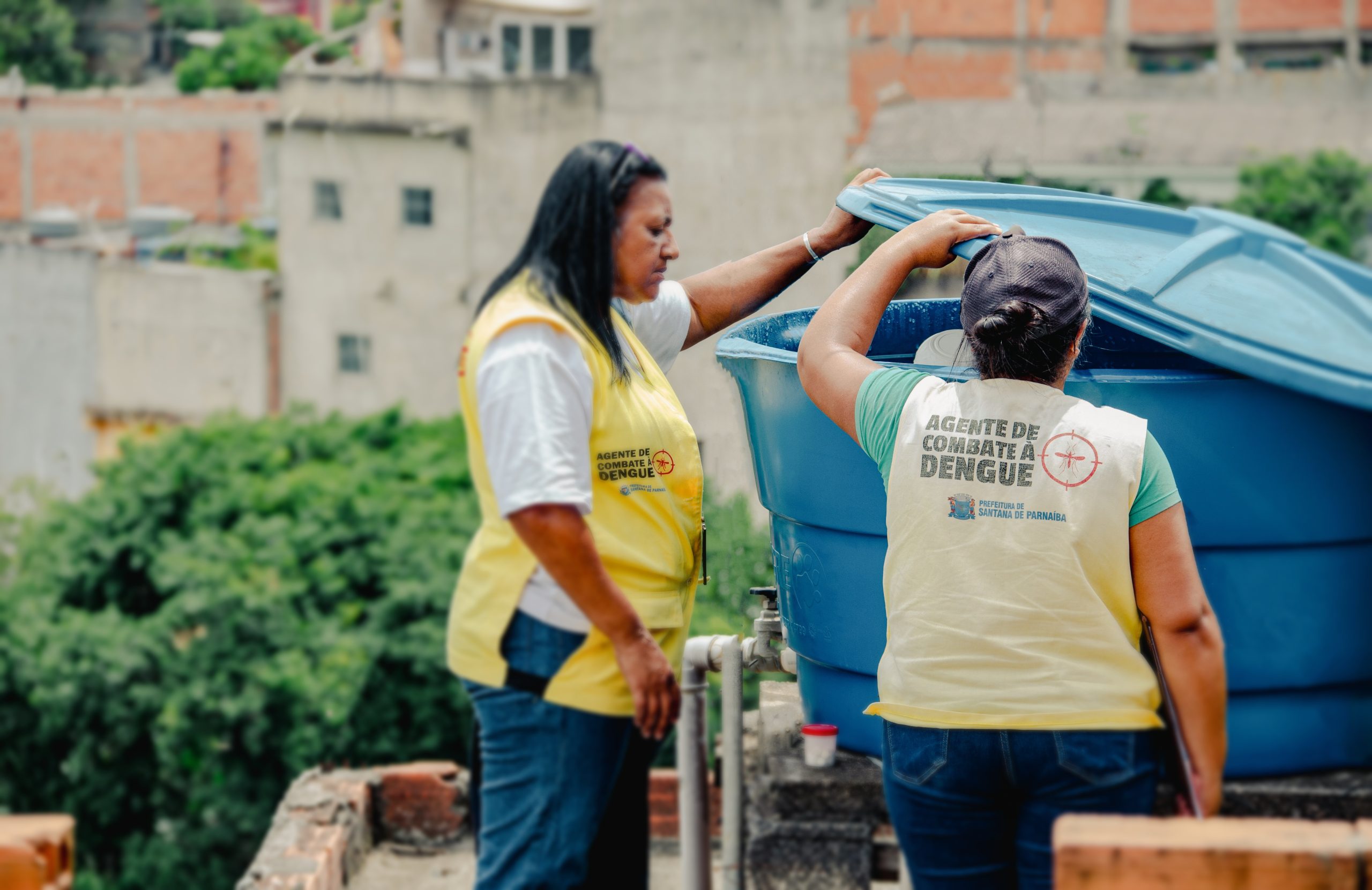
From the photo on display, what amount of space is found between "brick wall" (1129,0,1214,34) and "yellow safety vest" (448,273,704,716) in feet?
71.0

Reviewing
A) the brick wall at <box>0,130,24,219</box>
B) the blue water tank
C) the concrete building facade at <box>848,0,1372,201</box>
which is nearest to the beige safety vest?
the blue water tank

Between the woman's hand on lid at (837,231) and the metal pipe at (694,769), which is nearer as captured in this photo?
the woman's hand on lid at (837,231)

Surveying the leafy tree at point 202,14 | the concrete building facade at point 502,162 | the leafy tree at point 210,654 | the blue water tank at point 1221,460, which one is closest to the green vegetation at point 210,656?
the leafy tree at point 210,654

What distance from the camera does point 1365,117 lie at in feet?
63.6

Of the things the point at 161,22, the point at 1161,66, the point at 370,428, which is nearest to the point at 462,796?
the point at 370,428

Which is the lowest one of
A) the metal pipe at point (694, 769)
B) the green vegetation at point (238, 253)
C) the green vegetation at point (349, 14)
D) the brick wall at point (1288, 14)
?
the green vegetation at point (238, 253)

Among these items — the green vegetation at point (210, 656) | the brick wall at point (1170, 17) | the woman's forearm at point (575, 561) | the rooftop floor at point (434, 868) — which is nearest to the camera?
the woman's forearm at point (575, 561)

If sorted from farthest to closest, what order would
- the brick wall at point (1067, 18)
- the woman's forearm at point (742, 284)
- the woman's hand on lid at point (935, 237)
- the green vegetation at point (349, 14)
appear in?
the green vegetation at point (349, 14), the brick wall at point (1067, 18), the woman's forearm at point (742, 284), the woman's hand on lid at point (935, 237)

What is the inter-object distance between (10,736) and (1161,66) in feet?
63.6

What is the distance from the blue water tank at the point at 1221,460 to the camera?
2406 millimetres

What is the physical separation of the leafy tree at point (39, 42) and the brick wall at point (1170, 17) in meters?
27.8

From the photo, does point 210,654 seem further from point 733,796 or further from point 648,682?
point 648,682

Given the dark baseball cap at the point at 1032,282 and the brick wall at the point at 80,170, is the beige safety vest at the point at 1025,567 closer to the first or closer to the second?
the dark baseball cap at the point at 1032,282

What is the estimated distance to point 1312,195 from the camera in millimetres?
17406
